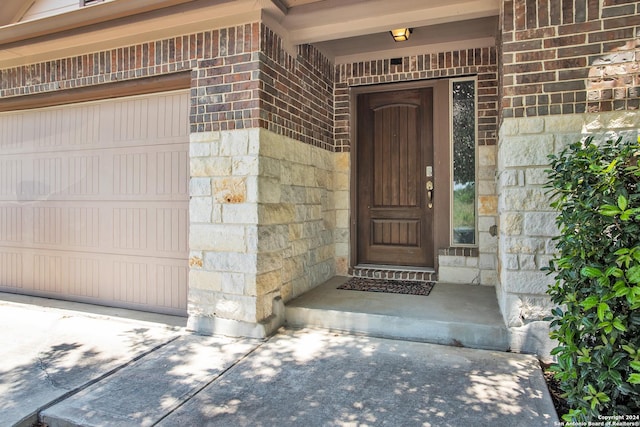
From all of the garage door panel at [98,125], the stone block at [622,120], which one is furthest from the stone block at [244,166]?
the stone block at [622,120]

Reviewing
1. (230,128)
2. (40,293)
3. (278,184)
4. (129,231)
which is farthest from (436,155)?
(40,293)

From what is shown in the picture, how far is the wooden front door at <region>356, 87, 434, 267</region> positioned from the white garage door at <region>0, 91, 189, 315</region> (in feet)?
6.66

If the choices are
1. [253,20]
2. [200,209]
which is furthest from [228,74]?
[200,209]

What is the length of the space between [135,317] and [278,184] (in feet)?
6.06

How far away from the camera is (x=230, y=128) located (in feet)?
10.7

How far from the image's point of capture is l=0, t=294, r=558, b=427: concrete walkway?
2.05 m

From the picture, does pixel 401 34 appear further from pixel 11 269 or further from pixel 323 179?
pixel 11 269

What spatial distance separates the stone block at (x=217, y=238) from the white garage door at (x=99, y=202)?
422 millimetres

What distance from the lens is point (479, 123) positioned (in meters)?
4.09

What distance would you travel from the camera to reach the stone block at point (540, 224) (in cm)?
273

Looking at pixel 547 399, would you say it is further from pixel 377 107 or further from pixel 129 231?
pixel 129 231

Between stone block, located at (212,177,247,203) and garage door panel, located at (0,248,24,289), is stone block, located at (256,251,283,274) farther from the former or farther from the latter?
garage door panel, located at (0,248,24,289)

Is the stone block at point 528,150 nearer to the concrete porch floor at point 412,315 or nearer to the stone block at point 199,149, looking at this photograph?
the concrete porch floor at point 412,315

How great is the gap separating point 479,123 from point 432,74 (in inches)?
28.4
